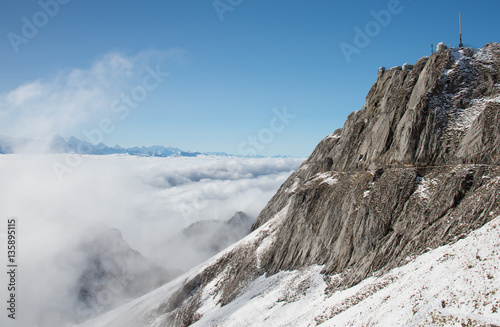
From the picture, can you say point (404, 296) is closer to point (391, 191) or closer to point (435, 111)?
point (391, 191)

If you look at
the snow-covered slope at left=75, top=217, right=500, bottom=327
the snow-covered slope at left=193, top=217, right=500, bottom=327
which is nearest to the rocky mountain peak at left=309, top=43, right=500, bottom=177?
the snow-covered slope at left=193, top=217, right=500, bottom=327

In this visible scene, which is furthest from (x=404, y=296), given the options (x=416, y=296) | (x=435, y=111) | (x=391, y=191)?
(x=435, y=111)

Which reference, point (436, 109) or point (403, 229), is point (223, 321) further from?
point (436, 109)

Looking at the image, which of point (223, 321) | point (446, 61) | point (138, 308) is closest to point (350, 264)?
point (223, 321)

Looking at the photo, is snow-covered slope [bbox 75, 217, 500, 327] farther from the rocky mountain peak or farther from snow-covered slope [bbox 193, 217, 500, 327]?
the rocky mountain peak

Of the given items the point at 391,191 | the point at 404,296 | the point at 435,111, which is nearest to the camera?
the point at 404,296

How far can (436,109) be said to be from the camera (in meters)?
43.5

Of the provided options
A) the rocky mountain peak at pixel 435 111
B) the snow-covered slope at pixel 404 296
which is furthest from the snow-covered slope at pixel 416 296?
the rocky mountain peak at pixel 435 111

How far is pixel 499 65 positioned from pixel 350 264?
39376 millimetres

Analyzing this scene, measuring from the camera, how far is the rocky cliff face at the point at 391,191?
106 ft

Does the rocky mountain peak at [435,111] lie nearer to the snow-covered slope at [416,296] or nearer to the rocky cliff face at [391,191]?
the rocky cliff face at [391,191]

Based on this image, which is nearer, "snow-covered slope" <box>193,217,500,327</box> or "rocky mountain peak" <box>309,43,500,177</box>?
"snow-covered slope" <box>193,217,500,327</box>

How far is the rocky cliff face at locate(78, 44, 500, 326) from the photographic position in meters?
32.3

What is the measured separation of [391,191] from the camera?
125 ft
